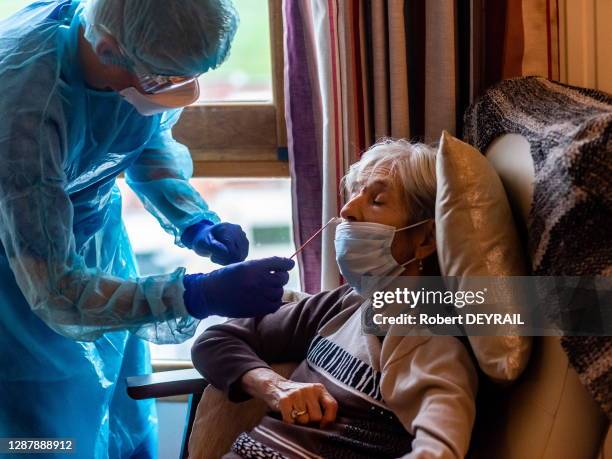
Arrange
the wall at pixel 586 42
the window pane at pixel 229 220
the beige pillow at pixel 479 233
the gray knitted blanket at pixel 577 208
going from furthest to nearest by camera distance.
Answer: the window pane at pixel 229 220 < the wall at pixel 586 42 < the beige pillow at pixel 479 233 < the gray knitted blanket at pixel 577 208

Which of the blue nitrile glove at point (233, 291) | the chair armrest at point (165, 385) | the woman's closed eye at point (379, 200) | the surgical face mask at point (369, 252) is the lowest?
the chair armrest at point (165, 385)

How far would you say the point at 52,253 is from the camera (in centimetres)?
151

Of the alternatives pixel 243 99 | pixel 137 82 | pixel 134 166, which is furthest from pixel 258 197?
pixel 137 82

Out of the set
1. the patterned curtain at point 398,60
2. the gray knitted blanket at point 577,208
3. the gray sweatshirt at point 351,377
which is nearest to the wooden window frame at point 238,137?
the patterned curtain at point 398,60

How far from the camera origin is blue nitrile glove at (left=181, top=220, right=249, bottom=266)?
73.9 inches

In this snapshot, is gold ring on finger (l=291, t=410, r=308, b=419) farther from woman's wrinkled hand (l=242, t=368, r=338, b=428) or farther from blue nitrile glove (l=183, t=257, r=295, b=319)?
blue nitrile glove (l=183, t=257, r=295, b=319)

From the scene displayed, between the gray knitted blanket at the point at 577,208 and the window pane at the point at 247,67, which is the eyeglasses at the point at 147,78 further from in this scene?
the window pane at the point at 247,67

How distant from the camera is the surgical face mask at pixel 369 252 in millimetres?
1546

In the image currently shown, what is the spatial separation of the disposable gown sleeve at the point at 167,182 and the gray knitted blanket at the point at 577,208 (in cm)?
93

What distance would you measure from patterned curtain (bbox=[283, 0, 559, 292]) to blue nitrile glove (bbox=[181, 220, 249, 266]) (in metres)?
0.23

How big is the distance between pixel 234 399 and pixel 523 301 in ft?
2.19

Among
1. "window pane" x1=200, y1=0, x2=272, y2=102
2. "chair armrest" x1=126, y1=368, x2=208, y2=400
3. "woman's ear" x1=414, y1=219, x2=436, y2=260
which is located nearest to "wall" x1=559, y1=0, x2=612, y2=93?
"woman's ear" x1=414, y1=219, x2=436, y2=260

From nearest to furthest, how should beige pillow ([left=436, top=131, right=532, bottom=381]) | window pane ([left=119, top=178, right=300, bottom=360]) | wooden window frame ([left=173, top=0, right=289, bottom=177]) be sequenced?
beige pillow ([left=436, top=131, right=532, bottom=381])
wooden window frame ([left=173, top=0, right=289, bottom=177])
window pane ([left=119, top=178, right=300, bottom=360])

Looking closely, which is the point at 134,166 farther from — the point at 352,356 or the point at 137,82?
the point at 352,356
